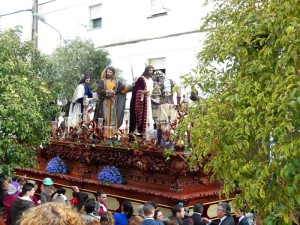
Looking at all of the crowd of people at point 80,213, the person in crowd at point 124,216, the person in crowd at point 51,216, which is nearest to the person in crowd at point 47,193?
the crowd of people at point 80,213

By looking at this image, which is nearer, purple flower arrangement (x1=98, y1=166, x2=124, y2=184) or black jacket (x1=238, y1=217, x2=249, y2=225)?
black jacket (x1=238, y1=217, x2=249, y2=225)

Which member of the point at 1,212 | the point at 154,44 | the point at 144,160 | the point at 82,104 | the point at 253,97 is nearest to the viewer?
the point at 253,97

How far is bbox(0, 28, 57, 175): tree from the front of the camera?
852 centimetres

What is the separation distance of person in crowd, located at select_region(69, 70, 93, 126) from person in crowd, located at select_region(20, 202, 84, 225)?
37.7 feet

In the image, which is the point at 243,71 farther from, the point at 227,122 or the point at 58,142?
the point at 58,142

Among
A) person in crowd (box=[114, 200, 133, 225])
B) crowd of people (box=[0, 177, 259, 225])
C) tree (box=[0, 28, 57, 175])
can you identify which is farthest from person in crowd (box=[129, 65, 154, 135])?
person in crowd (box=[114, 200, 133, 225])

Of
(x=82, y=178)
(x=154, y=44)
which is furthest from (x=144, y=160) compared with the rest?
(x=154, y=44)

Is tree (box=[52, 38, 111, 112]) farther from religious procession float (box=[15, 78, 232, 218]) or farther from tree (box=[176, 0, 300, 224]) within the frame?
tree (box=[176, 0, 300, 224])

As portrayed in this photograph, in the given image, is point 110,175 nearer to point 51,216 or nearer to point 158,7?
point 51,216

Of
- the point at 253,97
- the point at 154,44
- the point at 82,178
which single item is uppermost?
the point at 154,44

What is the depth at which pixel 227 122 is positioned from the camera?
14.4 feet

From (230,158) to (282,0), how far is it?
4.90ft

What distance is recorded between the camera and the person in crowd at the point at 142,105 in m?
11.9

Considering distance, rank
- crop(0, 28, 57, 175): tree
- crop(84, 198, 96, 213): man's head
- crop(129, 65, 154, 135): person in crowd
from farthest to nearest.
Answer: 1. crop(129, 65, 154, 135): person in crowd
2. crop(0, 28, 57, 175): tree
3. crop(84, 198, 96, 213): man's head
